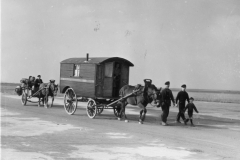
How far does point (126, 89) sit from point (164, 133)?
403cm

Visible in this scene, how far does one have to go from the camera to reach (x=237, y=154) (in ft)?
27.9

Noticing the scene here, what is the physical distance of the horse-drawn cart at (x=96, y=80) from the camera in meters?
15.7

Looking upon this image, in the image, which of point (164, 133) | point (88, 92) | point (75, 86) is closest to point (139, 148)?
point (164, 133)

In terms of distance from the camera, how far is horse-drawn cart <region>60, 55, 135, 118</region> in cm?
1568

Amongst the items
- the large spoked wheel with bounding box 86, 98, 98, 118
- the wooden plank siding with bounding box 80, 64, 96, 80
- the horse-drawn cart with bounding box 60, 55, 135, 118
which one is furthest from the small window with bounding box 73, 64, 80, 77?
the large spoked wheel with bounding box 86, 98, 98, 118

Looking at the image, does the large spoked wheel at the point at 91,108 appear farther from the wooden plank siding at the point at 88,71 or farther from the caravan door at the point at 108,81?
the wooden plank siding at the point at 88,71

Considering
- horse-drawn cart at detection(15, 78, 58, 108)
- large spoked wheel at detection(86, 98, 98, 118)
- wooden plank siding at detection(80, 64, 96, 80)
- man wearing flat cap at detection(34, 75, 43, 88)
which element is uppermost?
wooden plank siding at detection(80, 64, 96, 80)

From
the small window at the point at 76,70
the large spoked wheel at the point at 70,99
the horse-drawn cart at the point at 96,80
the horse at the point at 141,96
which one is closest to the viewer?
the horse at the point at 141,96

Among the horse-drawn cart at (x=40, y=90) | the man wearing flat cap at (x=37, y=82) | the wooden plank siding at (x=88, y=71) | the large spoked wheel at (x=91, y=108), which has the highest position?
the wooden plank siding at (x=88, y=71)

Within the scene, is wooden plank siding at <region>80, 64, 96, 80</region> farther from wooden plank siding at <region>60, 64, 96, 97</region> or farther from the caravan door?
the caravan door

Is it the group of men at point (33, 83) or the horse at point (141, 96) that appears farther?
the group of men at point (33, 83)

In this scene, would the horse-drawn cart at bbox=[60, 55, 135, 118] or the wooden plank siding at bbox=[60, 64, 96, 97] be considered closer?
the horse-drawn cart at bbox=[60, 55, 135, 118]

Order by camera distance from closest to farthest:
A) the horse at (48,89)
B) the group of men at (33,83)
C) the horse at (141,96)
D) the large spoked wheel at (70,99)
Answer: the horse at (141,96), the large spoked wheel at (70,99), the horse at (48,89), the group of men at (33,83)

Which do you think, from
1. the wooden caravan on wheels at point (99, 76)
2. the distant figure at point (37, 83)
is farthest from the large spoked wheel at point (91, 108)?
the distant figure at point (37, 83)
